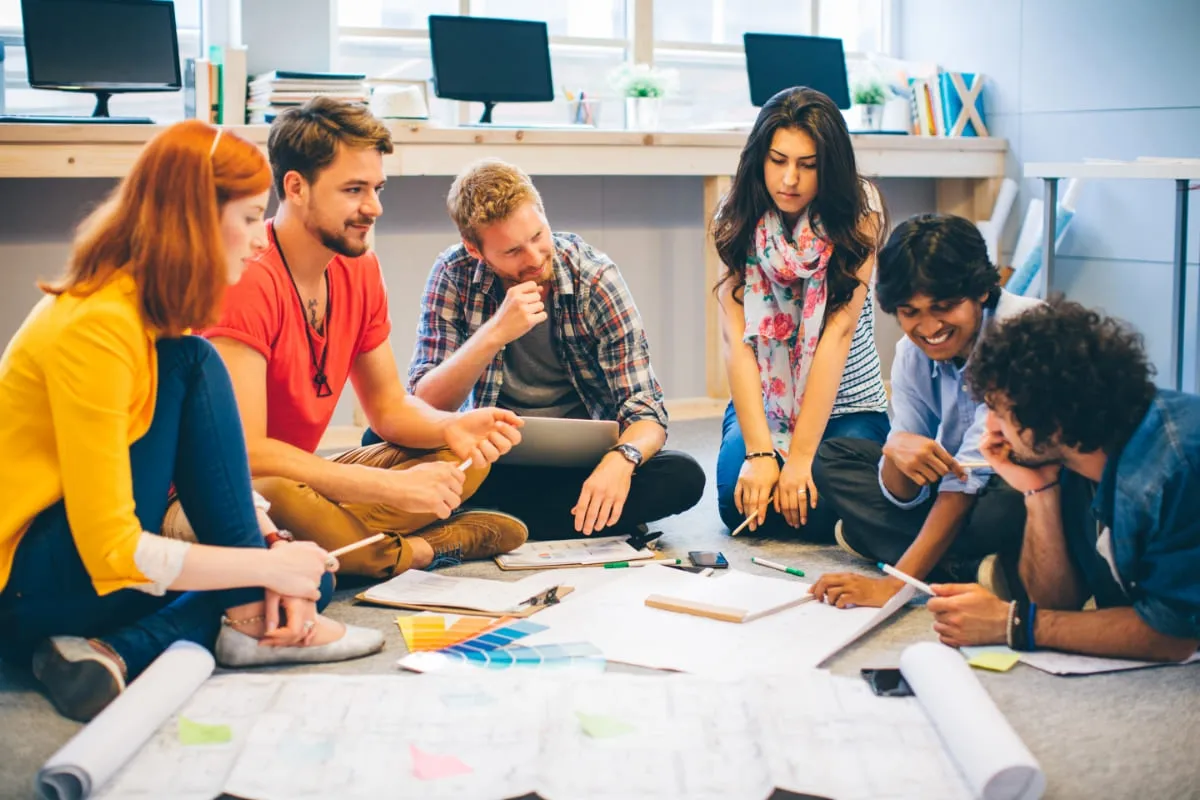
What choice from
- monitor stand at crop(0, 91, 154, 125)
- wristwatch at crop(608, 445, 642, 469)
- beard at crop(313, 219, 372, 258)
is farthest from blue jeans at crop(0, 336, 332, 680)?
monitor stand at crop(0, 91, 154, 125)

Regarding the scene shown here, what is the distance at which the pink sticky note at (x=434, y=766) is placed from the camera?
134 cm

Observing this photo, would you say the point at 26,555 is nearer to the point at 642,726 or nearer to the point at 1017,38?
the point at 642,726

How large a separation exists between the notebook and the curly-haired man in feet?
0.93

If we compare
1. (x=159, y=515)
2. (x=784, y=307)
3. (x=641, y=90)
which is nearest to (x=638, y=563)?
(x=784, y=307)

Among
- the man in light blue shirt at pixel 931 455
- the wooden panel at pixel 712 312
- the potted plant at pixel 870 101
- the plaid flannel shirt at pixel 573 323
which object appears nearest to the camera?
the man in light blue shirt at pixel 931 455

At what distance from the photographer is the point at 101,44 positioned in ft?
11.0

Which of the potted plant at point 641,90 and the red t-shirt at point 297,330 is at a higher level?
the potted plant at point 641,90

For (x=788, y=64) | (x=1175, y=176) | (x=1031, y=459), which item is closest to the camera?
(x=1031, y=459)

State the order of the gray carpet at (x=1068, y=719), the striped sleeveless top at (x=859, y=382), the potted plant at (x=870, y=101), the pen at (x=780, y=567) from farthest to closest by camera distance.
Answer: the potted plant at (x=870, y=101), the striped sleeveless top at (x=859, y=382), the pen at (x=780, y=567), the gray carpet at (x=1068, y=719)

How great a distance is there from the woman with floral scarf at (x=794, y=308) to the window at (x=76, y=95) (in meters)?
1.96

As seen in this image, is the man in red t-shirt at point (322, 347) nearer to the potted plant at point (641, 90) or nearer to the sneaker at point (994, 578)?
the sneaker at point (994, 578)

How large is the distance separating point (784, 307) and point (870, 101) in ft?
6.94

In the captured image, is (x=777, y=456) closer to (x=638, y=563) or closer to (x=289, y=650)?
(x=638, y=563)

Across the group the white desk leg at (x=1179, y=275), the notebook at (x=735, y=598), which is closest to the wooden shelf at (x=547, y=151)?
the white desk leg at (x=1179, y=275)
